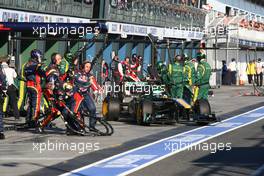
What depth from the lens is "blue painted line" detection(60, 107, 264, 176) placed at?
34.6 ft

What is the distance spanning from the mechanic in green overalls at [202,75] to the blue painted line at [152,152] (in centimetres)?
104

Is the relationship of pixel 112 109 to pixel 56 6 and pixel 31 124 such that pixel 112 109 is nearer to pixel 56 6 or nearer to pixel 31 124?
pixel 31 124

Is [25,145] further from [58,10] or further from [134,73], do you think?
[58,10]

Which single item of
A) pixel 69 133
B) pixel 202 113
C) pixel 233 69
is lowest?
pixel 69 133

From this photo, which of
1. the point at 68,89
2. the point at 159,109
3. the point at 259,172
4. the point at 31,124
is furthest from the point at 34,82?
the point at 259,172

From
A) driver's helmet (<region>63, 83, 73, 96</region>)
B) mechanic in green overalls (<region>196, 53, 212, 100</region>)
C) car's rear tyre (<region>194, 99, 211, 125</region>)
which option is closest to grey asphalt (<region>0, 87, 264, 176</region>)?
car's rear tyre (<region>194, 99, 211, 125</region>)

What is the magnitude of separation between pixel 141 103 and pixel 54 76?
8.83 feet

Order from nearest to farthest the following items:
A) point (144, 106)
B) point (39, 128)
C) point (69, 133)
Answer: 1. point (69, 133)
2. point (39, 128)
3. point (144, 106)

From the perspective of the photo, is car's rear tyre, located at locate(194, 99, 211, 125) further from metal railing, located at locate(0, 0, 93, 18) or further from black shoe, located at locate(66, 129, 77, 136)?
metal railing, located at locate(0, 0, 93, 18)

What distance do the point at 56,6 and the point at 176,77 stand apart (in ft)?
39.9

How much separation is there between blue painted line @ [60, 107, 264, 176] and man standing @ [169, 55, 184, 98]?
1380 millimetres

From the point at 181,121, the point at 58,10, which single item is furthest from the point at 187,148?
the point at 58,10

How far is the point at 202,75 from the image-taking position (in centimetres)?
1831

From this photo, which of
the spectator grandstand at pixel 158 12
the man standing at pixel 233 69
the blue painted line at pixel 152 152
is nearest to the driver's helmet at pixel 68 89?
the blue painted line at pixel 152 152
